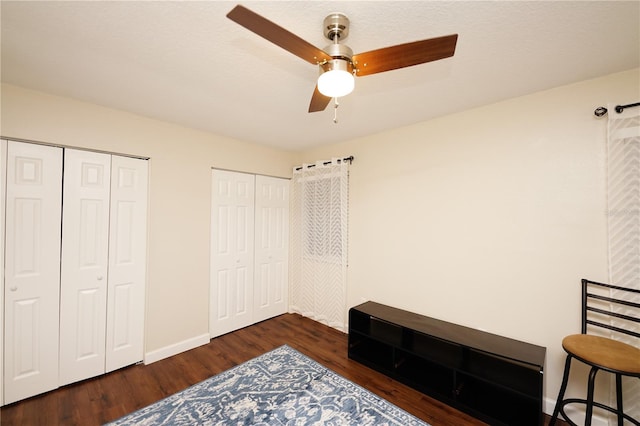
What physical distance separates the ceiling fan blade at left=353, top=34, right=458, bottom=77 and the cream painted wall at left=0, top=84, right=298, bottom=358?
2353 mm

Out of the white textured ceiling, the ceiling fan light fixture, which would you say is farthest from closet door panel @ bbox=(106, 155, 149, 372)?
the ceiling fan light fixture

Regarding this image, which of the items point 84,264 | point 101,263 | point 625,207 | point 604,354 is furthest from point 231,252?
point 625,207

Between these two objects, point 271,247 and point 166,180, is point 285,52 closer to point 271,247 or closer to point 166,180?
point 166,180

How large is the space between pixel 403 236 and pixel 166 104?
107 inches

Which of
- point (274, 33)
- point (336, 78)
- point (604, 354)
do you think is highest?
point (274, 33)

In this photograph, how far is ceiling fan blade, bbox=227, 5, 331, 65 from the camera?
0.96 meters

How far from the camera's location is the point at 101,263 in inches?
96.0

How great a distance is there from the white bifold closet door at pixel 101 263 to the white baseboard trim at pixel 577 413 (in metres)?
3.69

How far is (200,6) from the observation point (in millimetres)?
1255

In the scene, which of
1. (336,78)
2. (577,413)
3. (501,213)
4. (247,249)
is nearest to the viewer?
(336,78)

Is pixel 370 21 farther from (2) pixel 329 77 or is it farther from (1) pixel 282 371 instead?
(1) pixel 282 371

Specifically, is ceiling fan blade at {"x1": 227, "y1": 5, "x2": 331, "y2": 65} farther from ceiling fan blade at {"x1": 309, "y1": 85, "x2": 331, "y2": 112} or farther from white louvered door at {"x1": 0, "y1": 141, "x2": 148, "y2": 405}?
white louvered door at {"x1": 0, "y1": 141, "x2": 148, "y2": 405}

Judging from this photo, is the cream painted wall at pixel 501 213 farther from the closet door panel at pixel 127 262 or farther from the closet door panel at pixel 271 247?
the closet door panel at pixel 127 262

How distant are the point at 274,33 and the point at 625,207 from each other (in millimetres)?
2488
